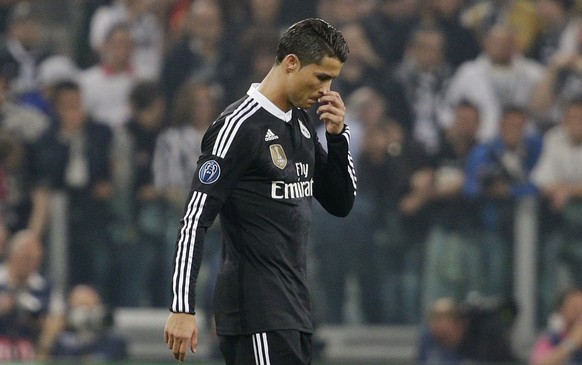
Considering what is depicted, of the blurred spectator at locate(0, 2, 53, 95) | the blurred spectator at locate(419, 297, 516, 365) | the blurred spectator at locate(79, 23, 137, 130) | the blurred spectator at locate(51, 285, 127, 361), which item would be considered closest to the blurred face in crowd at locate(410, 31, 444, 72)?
the blurred spectator at locate(419, 297, 516, 365)

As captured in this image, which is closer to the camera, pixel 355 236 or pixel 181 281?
pixel 181 281

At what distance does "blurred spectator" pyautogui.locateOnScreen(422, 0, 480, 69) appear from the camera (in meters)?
9.67

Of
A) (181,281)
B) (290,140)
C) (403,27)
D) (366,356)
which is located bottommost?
(366,356)

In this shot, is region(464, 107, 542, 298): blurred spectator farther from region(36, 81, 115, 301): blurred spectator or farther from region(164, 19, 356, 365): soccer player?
region(164, 19, 356, 365): soccer player

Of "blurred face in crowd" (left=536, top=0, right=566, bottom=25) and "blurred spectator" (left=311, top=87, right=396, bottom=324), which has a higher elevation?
"blurred face in crowd" (left=536, top=0, right=566, bottom=25)

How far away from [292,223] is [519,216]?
5351 millimetres

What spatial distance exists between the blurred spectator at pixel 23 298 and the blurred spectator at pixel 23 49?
1316 mm

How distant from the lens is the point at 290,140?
4543 mm

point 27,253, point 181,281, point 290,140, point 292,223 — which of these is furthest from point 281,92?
point 27,253

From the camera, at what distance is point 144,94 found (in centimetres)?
999

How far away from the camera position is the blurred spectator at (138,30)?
10.0 m

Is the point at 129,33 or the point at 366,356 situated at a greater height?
the point at 129,33

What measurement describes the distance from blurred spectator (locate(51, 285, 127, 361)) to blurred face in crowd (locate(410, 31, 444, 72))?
3312 mm

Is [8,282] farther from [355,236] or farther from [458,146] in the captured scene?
[458,146]
